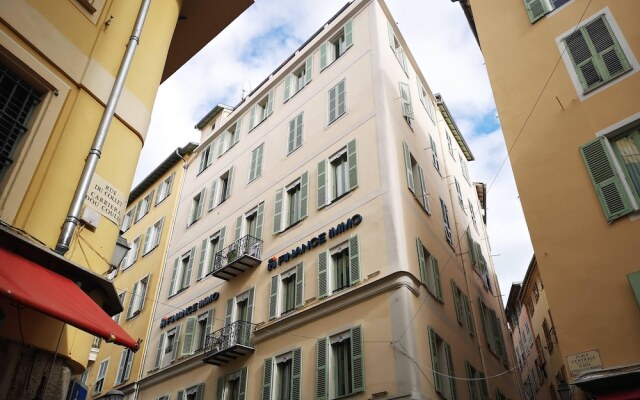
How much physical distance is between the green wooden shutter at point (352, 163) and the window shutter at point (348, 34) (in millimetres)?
5732

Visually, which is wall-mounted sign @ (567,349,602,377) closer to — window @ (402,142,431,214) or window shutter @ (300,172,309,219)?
window @ (402,142,431,214)

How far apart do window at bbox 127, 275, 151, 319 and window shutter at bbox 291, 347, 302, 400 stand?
13.2 m

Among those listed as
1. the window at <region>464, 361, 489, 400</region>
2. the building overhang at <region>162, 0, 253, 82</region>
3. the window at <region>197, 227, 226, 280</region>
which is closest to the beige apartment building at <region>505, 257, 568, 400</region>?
the window at <region>464, 361, 489, 400</region>

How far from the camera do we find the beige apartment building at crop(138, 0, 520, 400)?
47.2ft

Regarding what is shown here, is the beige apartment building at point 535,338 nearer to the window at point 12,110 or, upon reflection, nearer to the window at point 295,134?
the window at point 295,134

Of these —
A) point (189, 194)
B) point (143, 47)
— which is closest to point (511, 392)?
point (189, 194)

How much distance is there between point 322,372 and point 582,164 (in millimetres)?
8599

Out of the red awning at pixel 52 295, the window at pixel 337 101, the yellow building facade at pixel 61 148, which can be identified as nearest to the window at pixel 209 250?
the window at pixel 337 101

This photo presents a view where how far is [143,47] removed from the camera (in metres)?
8.71

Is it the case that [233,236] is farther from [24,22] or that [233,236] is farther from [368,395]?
[24,22]

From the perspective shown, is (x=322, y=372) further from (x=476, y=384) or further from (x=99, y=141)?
(x=99, y=141)

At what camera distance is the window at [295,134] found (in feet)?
69.5

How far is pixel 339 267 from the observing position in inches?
637

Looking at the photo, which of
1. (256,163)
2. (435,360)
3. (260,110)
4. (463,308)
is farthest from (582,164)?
(260,110)
